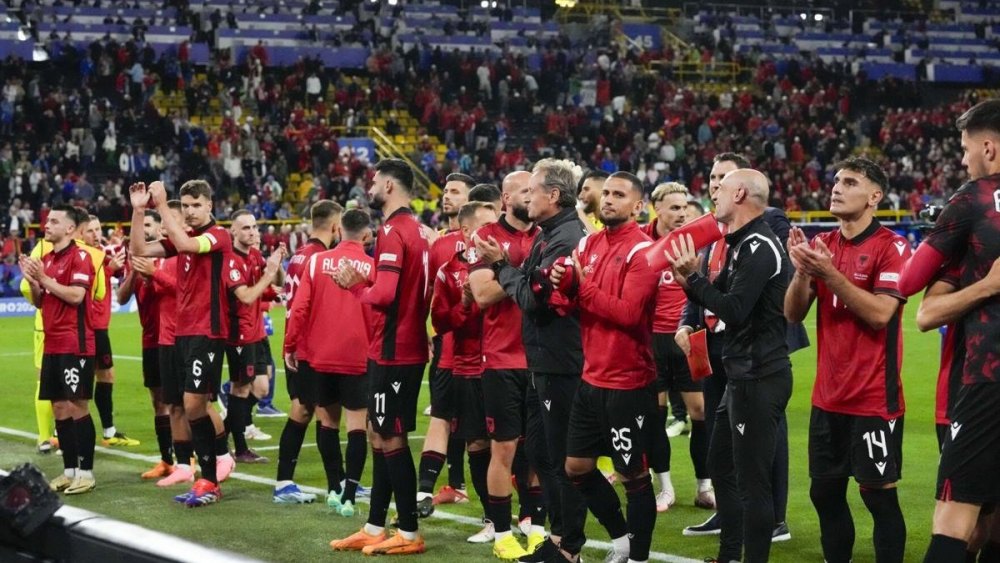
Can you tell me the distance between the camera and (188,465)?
1016cm

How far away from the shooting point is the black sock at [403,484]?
773 cm

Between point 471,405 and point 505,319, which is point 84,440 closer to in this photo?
point 471,405

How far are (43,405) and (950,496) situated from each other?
29.6ft

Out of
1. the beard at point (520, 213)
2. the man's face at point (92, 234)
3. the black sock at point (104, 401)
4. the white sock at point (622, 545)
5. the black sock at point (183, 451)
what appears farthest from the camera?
the black sock at point (104, 401)

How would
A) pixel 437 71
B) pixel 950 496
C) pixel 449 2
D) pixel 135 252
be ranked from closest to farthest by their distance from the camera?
pixel 950 496
pixel 135 252
pixel 437 71
pixel 449 2

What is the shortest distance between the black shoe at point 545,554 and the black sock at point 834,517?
1.40 meters

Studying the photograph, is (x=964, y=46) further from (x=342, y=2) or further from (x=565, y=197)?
(x=565, y=197)

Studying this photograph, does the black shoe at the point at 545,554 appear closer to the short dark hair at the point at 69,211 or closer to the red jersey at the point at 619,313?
the red jersey at the point at 619,313

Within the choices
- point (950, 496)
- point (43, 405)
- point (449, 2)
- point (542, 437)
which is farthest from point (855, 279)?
point (449, 2)

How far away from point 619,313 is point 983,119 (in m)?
2.07

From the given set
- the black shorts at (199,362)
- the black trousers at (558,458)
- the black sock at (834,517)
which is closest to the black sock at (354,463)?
the black shorts at (199,362)

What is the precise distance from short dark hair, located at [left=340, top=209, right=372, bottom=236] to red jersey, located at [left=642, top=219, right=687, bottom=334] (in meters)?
2.03

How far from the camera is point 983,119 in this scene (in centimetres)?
524

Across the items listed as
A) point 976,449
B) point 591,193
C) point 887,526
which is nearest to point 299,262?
point 591,193
